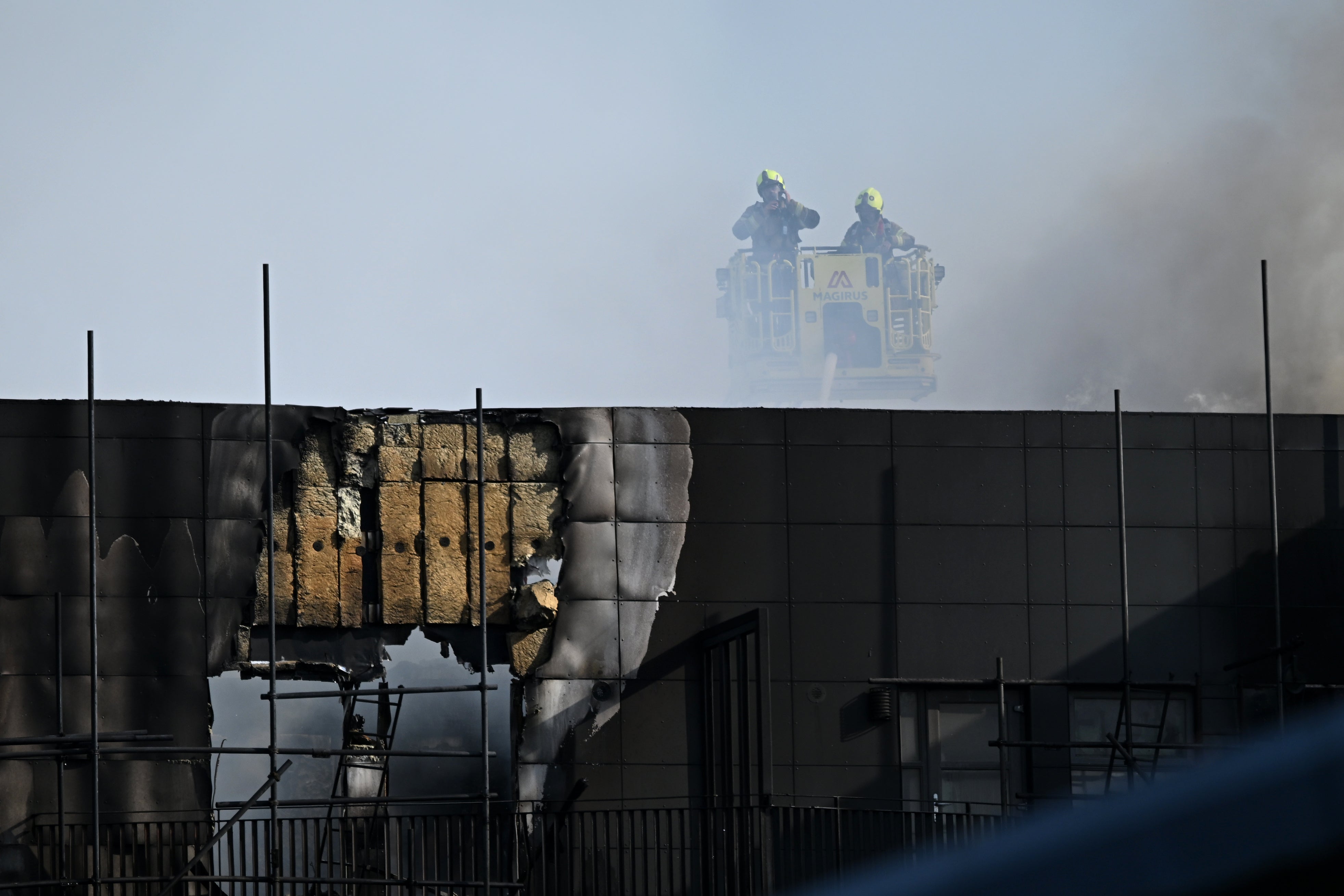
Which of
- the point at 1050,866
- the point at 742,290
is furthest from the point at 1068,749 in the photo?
the point at 742,290

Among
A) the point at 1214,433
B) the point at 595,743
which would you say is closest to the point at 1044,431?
the point at 1214,433

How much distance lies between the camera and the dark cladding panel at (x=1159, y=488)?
16.3 meters

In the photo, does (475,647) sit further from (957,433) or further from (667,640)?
(957,433)

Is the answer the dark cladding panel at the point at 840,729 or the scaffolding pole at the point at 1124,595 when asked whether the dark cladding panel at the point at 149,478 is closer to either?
the dark cladding panel at the point at 840,729

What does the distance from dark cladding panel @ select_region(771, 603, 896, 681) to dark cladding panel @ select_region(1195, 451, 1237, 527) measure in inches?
143

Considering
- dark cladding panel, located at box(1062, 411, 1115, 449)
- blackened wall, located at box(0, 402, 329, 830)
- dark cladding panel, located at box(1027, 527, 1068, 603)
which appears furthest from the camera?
dark cladding panel, located at box(1062, 411, 1115, 449)

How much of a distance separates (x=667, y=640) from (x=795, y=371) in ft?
314

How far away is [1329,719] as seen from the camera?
1023 mm

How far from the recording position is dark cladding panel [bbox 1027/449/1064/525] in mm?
16234

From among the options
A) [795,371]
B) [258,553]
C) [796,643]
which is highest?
[795,371]

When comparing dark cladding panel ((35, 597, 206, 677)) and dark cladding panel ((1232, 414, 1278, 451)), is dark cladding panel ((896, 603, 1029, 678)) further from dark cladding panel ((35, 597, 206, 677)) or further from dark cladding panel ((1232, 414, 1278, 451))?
dark cladding panel ((35, 597, 206, 677))

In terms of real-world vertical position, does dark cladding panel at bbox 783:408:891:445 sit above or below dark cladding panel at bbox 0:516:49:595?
above

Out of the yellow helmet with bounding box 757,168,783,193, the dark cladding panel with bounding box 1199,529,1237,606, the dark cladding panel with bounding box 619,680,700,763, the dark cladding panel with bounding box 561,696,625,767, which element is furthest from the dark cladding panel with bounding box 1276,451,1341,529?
the yellow helmet with bounding box 757,168,783,193

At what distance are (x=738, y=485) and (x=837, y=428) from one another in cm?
124
